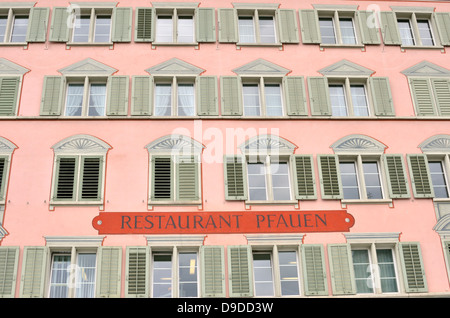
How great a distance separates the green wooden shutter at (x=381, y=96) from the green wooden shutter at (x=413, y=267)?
4.02 m

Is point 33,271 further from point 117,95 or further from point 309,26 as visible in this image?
point 309,26

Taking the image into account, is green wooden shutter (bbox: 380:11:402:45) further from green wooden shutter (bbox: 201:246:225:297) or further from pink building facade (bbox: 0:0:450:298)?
green wooden shutter (bbox: 201:246:225:297)

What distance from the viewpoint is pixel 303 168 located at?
16578 mm

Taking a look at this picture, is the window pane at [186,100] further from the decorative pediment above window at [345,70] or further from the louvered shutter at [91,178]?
the decorative pediment above window at [345,70]

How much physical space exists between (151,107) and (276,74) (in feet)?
12.6

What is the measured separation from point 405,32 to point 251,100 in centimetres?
573

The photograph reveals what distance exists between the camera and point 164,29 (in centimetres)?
1895

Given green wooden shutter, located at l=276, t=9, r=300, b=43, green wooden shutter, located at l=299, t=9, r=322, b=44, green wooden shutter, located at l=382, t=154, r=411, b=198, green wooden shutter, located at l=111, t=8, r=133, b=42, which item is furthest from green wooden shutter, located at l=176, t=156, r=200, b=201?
green wooden shutter, located at l=299, t=9, r=322, b=44

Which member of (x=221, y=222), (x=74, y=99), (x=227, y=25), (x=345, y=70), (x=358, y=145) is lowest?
(x=221, y=222)

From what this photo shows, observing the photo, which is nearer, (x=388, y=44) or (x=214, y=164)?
(x=214, y=164)

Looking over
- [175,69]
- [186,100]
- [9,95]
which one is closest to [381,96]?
[186,100]

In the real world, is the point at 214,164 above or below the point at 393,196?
above
